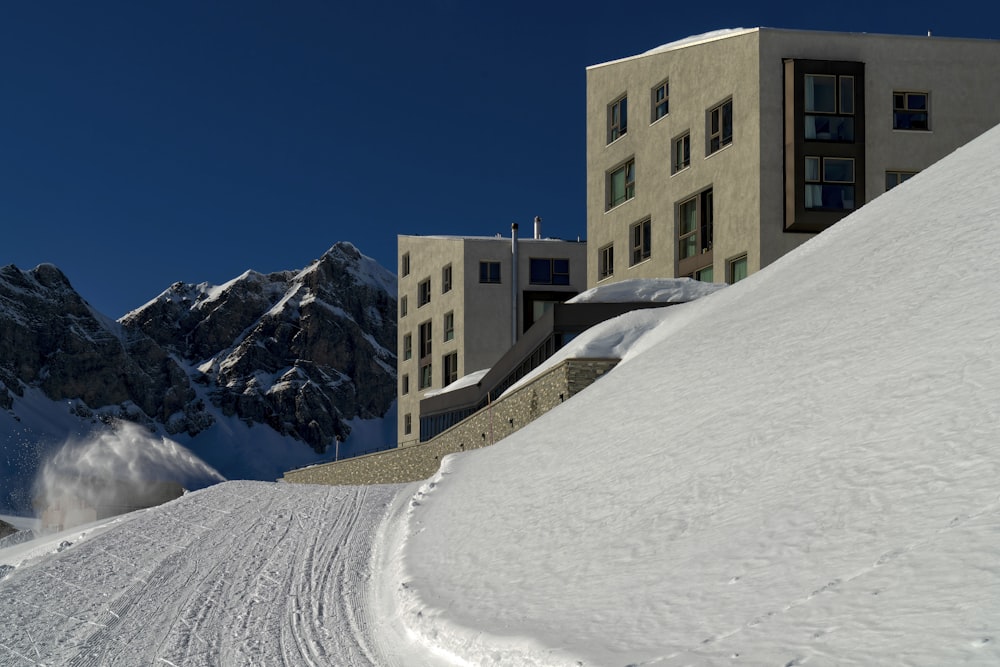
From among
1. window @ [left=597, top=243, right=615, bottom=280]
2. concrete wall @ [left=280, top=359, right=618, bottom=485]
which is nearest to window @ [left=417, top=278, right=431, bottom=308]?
concrete wall @ [left=280, top=359, right=618, bottom=485]

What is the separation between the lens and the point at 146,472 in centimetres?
16775

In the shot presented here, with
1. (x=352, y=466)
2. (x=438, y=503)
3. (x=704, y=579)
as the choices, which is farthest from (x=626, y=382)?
(x=352, y=466)

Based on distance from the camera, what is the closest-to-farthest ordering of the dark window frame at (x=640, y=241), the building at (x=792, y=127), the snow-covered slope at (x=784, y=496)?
the snow-covered slope at (x=784, y=496) < the building at (x=792, y=127) < the dark window frame at (x=640, y=241)

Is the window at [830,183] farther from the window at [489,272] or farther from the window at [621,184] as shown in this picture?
the window at [489,272]

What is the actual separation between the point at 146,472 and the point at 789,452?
171477mm

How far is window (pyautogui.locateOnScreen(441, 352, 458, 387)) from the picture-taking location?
5333cm

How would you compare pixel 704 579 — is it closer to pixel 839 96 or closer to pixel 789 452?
pixel 789 452

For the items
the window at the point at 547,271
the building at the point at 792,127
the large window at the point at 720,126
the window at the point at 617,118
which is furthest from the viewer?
the window at the point at 547,271

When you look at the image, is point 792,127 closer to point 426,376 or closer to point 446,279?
point 446,279

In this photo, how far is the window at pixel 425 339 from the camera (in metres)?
57.4

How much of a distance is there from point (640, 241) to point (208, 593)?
27602 mm

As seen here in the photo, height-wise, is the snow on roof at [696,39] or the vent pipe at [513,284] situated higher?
the snow on roof at [696,39]

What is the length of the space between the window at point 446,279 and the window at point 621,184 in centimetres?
1701

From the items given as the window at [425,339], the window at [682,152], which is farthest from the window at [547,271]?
the window at [682,152]
